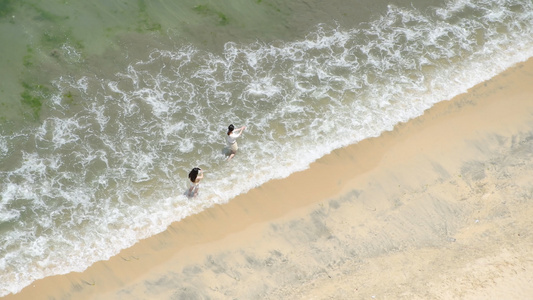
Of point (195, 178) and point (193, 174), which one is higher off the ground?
point (193, 174)

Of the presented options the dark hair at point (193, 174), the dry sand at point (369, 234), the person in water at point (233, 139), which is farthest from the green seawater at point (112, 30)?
the dry sand at point (369, 234)

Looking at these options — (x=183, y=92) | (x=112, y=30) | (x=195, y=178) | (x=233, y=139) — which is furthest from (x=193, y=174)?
(x=112, y=30)

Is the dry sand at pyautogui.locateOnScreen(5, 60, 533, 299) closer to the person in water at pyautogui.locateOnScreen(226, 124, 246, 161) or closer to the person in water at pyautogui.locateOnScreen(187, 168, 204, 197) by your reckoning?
the person in water at pyautogui.locateOnScreen(187, 168, 204, 197)

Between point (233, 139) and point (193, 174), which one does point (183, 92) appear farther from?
point (193, 174)

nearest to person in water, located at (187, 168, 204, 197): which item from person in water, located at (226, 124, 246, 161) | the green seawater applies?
person in water, located at (226, 124, 246, 161)

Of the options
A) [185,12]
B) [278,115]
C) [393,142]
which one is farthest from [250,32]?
[393,142]

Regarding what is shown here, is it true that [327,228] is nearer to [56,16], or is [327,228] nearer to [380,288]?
[380,288]
